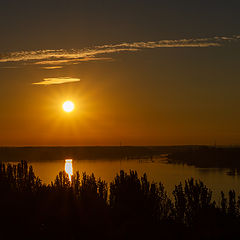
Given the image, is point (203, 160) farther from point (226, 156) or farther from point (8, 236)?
point (8, 236)

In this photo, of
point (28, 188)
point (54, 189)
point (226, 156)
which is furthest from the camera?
point (226, 156)

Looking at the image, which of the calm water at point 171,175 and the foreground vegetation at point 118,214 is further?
the calm water at point 171,175

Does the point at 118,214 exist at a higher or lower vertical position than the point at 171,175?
higher

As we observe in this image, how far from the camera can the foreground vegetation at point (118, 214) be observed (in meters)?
24.1

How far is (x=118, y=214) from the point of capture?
96.7 feet

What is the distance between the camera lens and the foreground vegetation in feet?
79.2

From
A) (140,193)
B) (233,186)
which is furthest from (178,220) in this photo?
(233,186)

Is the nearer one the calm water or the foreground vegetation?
the foreground vegetation

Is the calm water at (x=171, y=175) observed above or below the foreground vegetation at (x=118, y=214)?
below

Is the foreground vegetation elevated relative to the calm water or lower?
elevated

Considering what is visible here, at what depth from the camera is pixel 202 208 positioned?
96.3 feet

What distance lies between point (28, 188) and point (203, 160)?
10105cm

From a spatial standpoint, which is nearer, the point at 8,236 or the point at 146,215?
the point at 8,236

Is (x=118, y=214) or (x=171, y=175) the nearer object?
(x=118, y=214)
